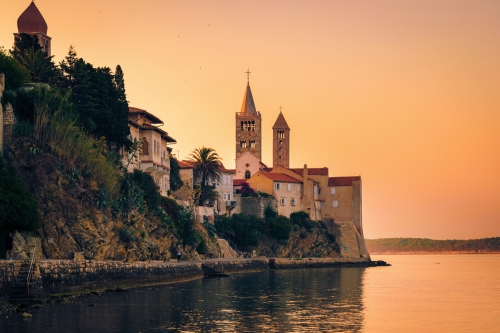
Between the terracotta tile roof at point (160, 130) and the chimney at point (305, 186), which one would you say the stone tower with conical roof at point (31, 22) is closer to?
the terracotta tile roof at point (160, 130)

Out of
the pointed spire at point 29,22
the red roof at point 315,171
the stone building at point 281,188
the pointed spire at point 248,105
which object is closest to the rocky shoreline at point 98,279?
the pointed spire at point 29,22

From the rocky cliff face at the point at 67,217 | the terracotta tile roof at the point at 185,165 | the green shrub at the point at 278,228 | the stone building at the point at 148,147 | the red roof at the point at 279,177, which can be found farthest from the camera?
the red roof at the point at 279,177

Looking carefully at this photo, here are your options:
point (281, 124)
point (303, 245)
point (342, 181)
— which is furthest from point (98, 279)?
point (281, 124)

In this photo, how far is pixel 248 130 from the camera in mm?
146625

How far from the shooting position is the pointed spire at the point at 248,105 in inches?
5817

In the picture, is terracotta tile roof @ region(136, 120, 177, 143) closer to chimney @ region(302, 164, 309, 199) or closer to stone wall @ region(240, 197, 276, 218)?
stone wall @ region(240, 197, 276, 218)

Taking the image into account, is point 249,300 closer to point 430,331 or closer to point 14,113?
point 430,331

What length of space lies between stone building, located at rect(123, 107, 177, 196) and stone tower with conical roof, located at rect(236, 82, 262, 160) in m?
64.3

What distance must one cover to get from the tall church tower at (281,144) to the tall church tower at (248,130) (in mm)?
3736

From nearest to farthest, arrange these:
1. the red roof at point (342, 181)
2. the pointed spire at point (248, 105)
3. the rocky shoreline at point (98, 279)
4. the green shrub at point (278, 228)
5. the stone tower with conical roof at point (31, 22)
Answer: the rocky shoreline at point (98, 279), the stone tower with conical roof at point (31, 22), the green shrub at point (278, 228), the red roof at point (342, 181), the pointed spire at point (248, 105)

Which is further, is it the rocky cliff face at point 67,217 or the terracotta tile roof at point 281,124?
the terracotta tile roof at point 281,124

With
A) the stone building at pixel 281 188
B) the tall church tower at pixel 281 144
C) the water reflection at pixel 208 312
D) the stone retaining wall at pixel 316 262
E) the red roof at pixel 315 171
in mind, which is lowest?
the water reflection at pixel 208 312

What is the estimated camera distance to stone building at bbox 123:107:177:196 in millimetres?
72750

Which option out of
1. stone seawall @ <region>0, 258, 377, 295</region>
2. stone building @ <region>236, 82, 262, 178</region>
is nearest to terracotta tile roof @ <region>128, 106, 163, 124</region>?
stone seawall @ <region>0, 258, 377, 295</region>
